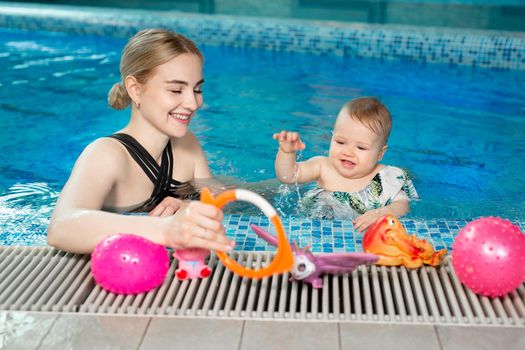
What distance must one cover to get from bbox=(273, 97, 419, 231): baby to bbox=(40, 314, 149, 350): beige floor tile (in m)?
1.41

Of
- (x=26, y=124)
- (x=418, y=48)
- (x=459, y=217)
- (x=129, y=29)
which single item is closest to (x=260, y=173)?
(x=459, y=217)

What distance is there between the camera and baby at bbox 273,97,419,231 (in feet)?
11.8

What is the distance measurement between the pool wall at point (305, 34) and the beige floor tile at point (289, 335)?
6843 mm

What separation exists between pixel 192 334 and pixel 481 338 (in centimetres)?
100

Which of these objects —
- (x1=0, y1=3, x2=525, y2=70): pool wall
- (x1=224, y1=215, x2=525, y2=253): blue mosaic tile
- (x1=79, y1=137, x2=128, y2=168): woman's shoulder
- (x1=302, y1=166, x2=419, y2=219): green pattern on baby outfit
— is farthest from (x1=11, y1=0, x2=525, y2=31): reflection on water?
(x1=79, y1=137, x2=128, y2=168): woman's shoulder

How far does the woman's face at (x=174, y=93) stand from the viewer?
3084 mm

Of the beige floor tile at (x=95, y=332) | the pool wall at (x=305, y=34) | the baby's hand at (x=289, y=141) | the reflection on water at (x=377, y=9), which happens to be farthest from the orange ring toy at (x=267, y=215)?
the reflection on water at (x=377, y=9)

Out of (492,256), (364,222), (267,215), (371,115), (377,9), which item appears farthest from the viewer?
(377,9)

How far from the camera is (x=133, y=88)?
125 inches

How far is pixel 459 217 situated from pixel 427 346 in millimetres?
2077

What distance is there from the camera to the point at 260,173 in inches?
197

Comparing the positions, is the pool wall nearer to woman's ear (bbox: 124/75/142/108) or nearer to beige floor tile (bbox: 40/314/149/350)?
woman's ear (bbox: 124/75/142/108)

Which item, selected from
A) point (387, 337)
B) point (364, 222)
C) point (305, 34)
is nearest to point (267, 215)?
point (387, 337)

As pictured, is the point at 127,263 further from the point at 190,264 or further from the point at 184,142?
the point at 184,142
